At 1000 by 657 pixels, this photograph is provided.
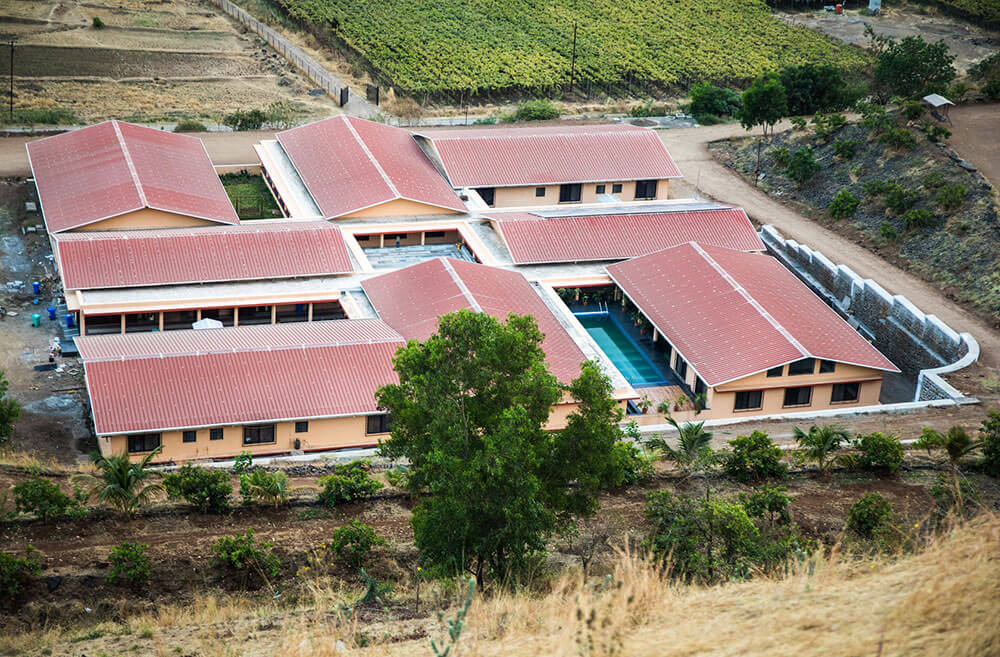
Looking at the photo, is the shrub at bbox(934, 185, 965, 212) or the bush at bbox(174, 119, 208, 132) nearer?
the shrub at bbox(934, 185, 965, 212)

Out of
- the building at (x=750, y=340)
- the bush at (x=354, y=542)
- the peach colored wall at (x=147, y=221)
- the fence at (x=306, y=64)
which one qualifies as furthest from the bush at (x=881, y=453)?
the fence at (x=306, y=64)

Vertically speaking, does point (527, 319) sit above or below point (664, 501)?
above

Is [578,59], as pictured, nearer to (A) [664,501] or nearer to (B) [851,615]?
(A) [664,501]

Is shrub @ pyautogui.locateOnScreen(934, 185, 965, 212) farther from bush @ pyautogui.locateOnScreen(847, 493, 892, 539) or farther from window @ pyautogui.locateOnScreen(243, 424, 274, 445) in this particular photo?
window @ pyautogui.locateOnScreen(243, 424, 274, 445)

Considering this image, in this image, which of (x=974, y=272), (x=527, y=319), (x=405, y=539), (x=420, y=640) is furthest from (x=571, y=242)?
(x=420, y=640)

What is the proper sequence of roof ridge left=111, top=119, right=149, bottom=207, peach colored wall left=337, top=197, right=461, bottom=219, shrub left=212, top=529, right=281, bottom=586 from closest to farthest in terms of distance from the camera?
shrub left=212, top=529, right=281, bottom=586, roof ridge left=111, top=119, right=149, bottom=207, peach colored wall left=337, top=197, right=461, bottom=219

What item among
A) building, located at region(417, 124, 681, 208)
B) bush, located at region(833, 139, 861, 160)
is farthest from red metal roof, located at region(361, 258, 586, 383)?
bush, located at region(833, 139, 861, 160)

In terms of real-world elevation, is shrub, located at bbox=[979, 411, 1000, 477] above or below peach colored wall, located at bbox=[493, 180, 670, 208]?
below
